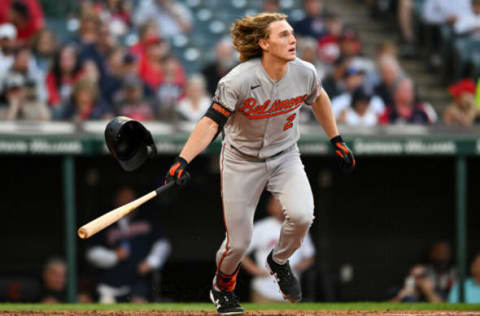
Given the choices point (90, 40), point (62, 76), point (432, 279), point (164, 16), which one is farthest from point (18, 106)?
point (432, 279)

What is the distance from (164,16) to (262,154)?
5620 mm

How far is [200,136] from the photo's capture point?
519 cm

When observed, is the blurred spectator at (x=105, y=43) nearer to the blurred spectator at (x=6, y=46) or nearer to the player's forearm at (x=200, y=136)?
the blurred spectator at (x=6, y=46)

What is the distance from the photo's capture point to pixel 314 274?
8938 mm

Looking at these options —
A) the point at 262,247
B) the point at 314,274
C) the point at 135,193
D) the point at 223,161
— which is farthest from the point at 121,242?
the point at 223,161

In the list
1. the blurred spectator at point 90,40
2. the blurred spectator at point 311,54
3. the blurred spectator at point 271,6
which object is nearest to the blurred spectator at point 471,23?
the blurred spectator at point 311,54

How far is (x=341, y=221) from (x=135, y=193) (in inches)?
88.4

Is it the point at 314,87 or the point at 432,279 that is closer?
the point at 314,87

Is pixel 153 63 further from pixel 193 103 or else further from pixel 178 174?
pixel 178 174

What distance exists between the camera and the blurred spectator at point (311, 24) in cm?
1048

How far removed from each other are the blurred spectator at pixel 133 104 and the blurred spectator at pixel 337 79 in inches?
76.2

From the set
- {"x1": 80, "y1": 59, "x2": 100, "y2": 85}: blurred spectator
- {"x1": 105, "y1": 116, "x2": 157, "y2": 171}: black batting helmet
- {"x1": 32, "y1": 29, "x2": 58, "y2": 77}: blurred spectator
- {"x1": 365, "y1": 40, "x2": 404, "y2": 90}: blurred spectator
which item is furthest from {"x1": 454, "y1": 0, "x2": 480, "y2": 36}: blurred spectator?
{"x1": 105, "y1": 116, "x2": 157, "y2": 171}: black batting helmet

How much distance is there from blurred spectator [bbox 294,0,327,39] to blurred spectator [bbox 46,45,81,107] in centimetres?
283

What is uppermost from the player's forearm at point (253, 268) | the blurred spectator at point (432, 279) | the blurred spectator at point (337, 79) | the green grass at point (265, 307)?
the blurred spectator at point (337, 79)
